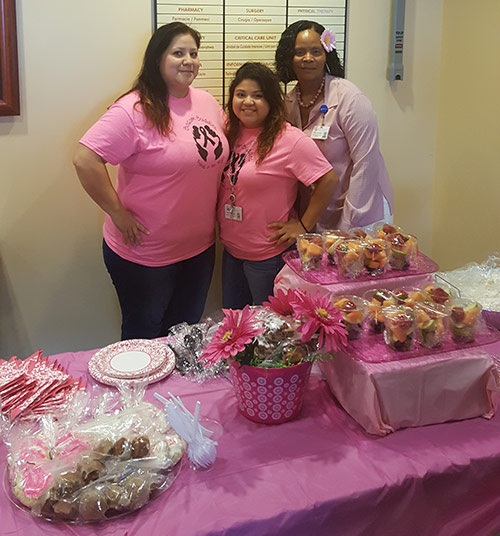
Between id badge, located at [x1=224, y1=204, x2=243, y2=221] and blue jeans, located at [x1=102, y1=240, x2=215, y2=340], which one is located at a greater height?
id badge, located at [x1=224, y1=204, x2=243, y2=221]

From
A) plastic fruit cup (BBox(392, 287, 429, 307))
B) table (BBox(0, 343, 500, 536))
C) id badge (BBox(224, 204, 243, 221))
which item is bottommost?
table (BBox(0, 343, 500, 536))

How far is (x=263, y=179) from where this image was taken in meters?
2.17

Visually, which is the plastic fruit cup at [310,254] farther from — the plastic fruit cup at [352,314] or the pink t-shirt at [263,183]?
the pink t-shirt at [263,183]

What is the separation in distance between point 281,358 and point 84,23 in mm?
1606

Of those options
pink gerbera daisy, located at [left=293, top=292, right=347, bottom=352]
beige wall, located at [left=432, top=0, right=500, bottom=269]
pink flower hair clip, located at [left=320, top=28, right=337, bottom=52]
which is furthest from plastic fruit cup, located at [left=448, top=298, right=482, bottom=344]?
beige wall, located at [left=432, top=0, right=500, bottom=269]

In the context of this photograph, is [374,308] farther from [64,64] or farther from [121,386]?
[64,64]

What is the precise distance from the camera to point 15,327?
2510 mm

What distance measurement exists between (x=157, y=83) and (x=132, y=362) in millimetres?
1026

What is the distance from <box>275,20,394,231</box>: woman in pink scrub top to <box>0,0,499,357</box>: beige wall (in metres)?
0.40

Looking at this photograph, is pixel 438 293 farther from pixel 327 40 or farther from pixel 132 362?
pixel 327 40

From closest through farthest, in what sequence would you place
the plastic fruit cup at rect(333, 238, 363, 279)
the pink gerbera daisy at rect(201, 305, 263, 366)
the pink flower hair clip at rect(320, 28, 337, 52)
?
1. the pink gerbera daisy at rect(201, 305, 263, 366)
2. the plastic fruit cup at rect(333, 238, 363, 279)
3. the pink flower hair clip at rect(320, 28, 337, 52)

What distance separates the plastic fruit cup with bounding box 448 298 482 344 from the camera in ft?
4.54

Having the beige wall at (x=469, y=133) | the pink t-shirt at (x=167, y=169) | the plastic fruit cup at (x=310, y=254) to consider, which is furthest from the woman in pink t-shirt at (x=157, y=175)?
the beige wall at (x=469, y=133)

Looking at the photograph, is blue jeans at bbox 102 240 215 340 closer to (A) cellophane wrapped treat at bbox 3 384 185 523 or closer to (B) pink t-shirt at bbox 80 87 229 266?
(B) pink t-shirt at bbox 80 87 229 266
